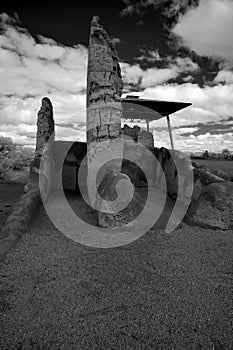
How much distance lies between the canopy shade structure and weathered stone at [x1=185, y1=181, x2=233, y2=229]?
21.3 ft

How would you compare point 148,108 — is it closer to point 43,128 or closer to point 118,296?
point 43,128

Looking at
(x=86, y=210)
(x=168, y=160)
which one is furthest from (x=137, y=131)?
(x=86, y=210)

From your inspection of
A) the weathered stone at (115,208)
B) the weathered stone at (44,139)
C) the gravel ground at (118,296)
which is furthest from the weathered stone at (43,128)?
the gravel ground at (118,296)

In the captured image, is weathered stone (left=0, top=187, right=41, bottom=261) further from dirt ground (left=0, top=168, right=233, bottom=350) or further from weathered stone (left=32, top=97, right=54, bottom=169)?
weathered stone (left=32, top=97, right=54, bottom=169)

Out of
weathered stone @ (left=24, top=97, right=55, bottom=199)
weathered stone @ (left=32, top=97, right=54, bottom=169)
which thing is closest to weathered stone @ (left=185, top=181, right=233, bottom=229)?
weathered stone @ (left=24, top=97, right=55, bottom=199)

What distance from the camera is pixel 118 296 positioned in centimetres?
214

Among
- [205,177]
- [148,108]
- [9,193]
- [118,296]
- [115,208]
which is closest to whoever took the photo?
[118,296]

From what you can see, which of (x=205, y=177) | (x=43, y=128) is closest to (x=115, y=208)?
(x=205, y=177)

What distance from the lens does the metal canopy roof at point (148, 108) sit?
9773mm

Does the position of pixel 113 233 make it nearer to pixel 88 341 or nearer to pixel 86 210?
pixel 86 210

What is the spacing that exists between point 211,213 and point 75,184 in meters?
3.36

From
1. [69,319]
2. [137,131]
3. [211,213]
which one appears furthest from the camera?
[137,131]

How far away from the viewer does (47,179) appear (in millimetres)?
5664

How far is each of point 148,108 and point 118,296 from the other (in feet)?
32.0
